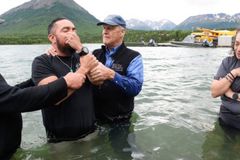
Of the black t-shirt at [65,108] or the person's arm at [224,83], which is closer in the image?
the black t-shirt at [65,108]

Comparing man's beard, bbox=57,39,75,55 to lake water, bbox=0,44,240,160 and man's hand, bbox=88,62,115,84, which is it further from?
lake water, bbox=0,44,240,160

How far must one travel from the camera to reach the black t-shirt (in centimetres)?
536

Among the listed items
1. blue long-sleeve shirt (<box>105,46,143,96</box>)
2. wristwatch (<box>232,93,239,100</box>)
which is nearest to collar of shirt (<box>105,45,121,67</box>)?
blue long-sleeve shirt (<box>105,46,143,96</box>)

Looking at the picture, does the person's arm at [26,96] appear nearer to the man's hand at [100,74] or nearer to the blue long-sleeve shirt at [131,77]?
the man's hand at [100,74]

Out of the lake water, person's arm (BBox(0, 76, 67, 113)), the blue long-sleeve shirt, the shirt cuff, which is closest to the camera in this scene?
person's arm (BBox(0, 76, 67, 113))

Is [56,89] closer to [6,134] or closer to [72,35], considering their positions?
[6,134]

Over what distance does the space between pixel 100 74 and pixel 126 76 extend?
0.89 meters

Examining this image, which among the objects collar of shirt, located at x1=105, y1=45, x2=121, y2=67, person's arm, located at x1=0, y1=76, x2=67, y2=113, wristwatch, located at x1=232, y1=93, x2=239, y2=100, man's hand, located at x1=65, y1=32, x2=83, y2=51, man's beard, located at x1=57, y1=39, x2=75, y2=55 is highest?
man's hand, located at x1=65, y1=32, x2=83, y2=51

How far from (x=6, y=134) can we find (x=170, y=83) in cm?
1197

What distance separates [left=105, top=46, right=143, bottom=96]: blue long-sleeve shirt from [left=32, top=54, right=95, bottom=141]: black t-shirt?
64cm

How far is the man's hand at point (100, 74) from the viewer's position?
5.50 m

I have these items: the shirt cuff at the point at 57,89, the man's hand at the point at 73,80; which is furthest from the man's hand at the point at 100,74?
the shirt cuff at the point at 57,89

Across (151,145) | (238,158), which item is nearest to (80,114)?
(151,145)

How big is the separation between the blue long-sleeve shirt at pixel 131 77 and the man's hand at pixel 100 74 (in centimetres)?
19
